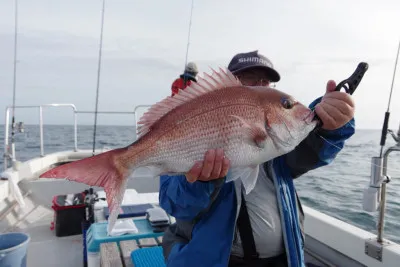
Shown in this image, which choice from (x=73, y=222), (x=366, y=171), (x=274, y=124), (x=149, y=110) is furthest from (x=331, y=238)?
(x=366, y=171)

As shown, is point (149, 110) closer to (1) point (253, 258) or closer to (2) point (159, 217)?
(1) point (253, 258)

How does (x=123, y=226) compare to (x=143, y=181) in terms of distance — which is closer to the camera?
(x=123, y=226)

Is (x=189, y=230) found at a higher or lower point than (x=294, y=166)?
lower

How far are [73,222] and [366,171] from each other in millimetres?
8908

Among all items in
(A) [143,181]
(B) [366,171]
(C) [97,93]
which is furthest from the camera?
(B) [366,171]

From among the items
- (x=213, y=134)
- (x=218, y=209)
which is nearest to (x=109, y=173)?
(x=213, y=134)

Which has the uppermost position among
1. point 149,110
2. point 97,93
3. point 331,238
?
point 97,93

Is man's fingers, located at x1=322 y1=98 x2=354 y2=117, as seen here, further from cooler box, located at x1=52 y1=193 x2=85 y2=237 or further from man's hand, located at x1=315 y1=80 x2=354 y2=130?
cooler box, located at x1=52 y1=193 x2=85 y2=237

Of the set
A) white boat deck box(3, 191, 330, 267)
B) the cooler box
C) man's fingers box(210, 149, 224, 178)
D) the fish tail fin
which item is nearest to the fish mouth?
man's fingers box(210, 149, 224, 178)

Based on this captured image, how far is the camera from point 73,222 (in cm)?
438

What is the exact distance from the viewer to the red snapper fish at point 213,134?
143 centimetres

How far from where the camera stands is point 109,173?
1.43 metres

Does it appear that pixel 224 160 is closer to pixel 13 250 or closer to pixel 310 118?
pixel 310 118

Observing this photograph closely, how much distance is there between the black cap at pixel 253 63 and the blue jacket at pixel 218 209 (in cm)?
31
